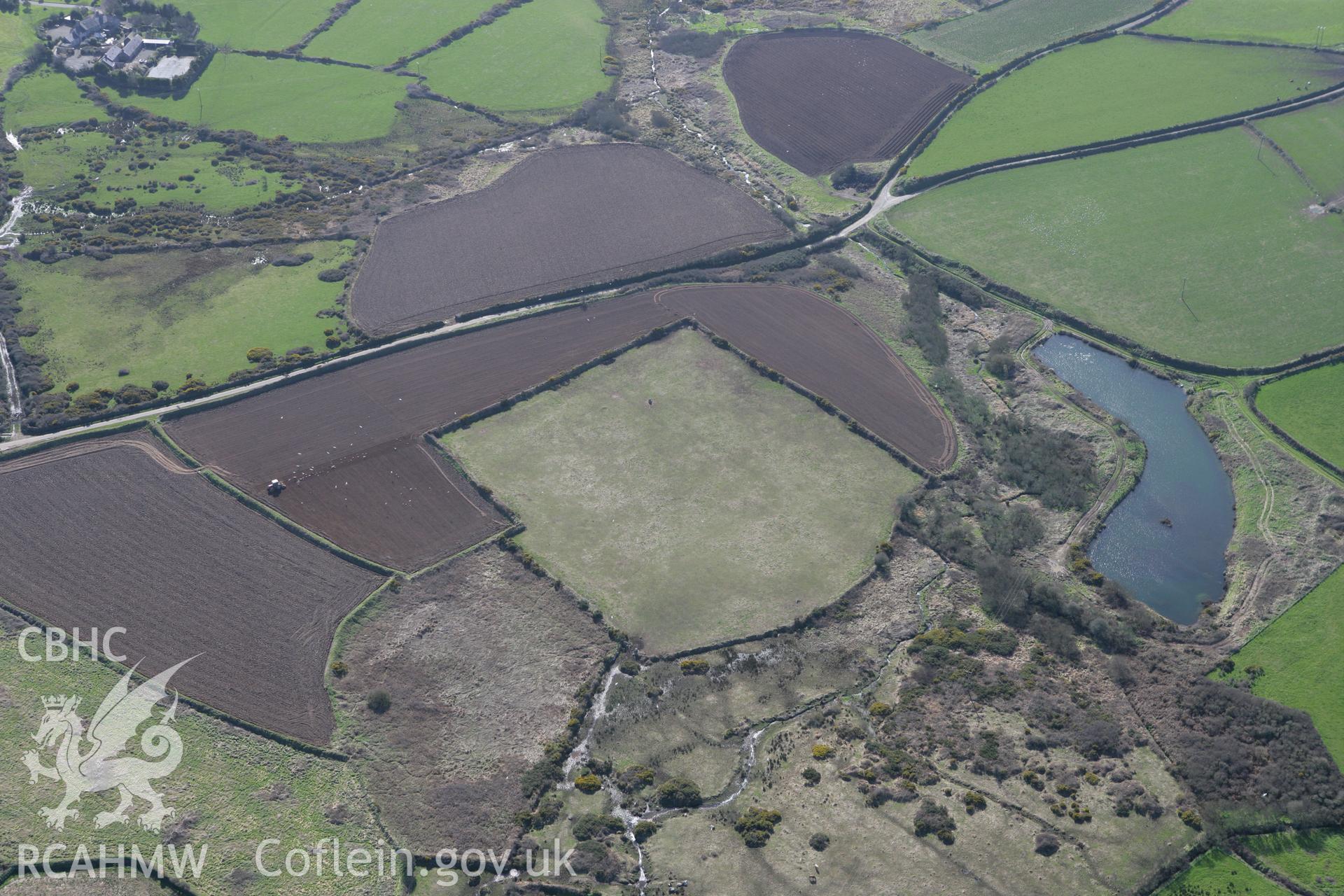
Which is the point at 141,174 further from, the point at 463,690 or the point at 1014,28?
the point at 1014,28

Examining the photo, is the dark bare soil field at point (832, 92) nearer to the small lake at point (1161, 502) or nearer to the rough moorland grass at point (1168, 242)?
the rough moorland grass at point (1168, 242)

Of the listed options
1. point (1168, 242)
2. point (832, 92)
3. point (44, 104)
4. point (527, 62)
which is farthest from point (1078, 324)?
point (44, 104)

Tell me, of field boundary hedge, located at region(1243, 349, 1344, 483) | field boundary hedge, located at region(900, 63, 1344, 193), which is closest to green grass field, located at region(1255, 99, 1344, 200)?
field boundary hedge, located at region(900, 63, 1344, 193)

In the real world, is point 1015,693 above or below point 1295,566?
below

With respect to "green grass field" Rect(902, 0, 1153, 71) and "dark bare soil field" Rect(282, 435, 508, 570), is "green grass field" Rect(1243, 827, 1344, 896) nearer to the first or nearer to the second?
"dark bare soil field" Rect(282, 435, 508, 570)

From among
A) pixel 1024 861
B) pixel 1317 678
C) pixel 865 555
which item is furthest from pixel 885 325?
pixel 1024 861

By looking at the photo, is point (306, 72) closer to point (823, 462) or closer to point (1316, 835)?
point (823, 462)
